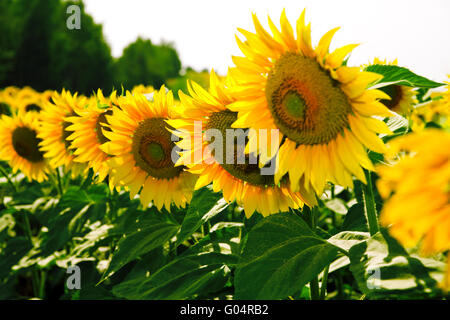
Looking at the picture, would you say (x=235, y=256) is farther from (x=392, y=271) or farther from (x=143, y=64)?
(x=143, y=64)

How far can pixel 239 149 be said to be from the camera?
108 centimetres

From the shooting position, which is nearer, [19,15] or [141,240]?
[141,240]

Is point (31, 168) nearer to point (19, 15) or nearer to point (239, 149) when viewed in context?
point (239, 149)

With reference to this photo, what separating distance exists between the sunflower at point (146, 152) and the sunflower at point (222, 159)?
207mm

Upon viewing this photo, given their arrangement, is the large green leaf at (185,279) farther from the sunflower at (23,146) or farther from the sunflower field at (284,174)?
the sunflower at (23,146)

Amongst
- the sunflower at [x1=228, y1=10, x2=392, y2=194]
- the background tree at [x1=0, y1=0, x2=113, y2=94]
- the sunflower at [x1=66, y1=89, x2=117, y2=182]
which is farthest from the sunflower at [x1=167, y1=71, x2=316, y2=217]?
the background tree at [x1=0, y1=0, x2=113, y2=94]

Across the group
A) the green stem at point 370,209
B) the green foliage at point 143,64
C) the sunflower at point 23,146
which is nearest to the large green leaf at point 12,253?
the sunflower at point 23,146

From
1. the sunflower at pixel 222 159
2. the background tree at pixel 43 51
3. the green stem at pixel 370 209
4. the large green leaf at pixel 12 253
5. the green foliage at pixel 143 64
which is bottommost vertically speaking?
the large green leaf at pixel 12 253

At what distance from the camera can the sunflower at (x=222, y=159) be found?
3.62 feet

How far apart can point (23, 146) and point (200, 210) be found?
1804 millimetres

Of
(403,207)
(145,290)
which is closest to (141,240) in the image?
(145,290)

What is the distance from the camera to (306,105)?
953 millimetres
